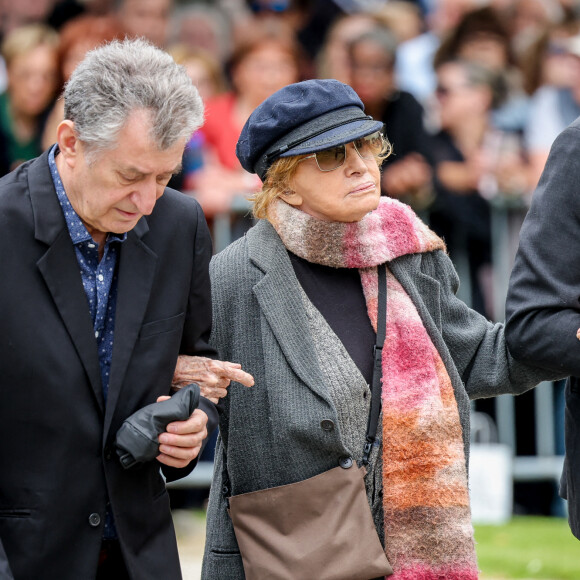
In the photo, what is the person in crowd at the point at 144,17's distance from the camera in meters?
7.32

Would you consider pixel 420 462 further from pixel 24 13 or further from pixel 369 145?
pixel 24 13

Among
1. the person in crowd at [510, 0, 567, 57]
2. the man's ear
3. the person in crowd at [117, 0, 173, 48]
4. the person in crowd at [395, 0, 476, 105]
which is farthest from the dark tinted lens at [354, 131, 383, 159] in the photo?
the person in crowd at [510, 0, 567, 57]

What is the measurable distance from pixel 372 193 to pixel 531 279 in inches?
21.5

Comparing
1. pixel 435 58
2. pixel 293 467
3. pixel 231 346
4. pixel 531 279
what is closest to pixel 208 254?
pixel 231 346

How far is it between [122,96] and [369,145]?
986mm

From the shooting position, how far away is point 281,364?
3.30 m

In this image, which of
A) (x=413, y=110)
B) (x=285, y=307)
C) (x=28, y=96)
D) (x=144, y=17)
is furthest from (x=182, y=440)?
(x=144, y=17)

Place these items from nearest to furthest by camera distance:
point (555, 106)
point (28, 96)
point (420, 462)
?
point (420, 462) → point (28, 96) → point (555, 106)

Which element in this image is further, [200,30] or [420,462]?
[200,30]

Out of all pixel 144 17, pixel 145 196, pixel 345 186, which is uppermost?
pixel 144 17

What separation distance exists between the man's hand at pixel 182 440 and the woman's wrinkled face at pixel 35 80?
427 centimetres

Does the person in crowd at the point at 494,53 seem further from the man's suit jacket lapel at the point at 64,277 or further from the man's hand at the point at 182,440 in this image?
the man's suit jacket lapel at the point at 64,277

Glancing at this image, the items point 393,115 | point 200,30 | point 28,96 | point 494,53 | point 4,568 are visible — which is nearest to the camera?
point 4,568

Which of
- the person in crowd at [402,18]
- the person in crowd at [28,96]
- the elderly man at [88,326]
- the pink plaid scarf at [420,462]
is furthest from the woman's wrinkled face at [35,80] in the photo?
the elderly man at [88,326]
